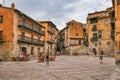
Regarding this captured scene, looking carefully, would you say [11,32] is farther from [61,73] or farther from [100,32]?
[100,32]

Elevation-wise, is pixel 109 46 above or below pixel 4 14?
below

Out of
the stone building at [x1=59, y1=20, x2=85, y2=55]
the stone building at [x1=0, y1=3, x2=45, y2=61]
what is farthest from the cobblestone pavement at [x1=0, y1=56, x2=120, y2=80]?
the stone building at [x1=59, y1=20, x2=85, y2=55]

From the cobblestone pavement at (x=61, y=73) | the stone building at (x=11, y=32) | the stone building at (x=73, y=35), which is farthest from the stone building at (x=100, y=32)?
the cobblestone pavement at (x=61, y=73)

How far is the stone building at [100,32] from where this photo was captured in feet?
158

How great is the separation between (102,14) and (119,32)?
30381 mm

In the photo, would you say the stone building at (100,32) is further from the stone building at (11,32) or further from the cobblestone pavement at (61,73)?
the cobblestone pavement at (61,73)

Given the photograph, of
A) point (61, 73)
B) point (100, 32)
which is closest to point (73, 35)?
point (100, 32)

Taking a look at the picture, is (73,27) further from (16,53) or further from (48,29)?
(16,53)

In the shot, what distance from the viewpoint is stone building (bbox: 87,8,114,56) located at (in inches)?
1895

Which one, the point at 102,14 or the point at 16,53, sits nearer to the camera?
the point at 16,53

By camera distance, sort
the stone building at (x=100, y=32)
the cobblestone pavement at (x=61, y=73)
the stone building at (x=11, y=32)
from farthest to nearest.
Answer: the stone building at (x=100, y=32) → the stone building at (x=11, y=32) → the cobblestone pavement at (x=61, y=73)

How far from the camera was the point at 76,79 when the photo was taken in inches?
455

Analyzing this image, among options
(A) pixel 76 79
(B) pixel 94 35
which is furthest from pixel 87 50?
(A) pixel 76 79

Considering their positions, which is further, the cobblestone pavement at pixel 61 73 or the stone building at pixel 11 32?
the stone building at pixel 11 32
